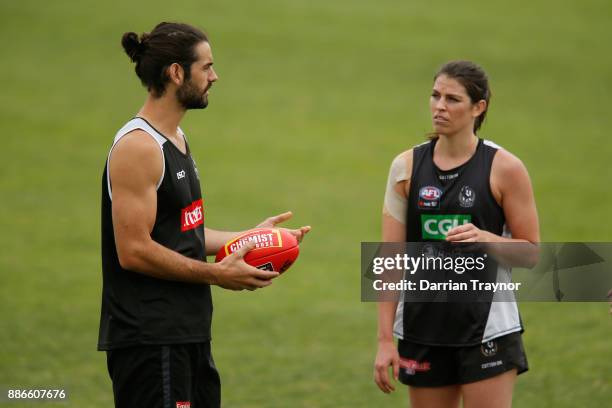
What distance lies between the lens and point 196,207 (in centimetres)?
491

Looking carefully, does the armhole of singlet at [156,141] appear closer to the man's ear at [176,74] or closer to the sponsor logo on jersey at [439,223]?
the man's ear at [176,74]

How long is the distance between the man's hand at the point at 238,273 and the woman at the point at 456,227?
947mm

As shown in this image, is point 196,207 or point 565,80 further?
point 565,80

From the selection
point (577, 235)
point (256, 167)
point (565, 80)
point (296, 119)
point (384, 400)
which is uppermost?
point (565, 80)

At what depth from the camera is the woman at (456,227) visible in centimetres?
515

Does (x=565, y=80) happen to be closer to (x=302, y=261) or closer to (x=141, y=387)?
(x=302, y=261)

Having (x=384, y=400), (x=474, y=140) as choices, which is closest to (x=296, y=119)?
(x=384, y=400)

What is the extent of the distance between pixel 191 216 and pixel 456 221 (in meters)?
1.45

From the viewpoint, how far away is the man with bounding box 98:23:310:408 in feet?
15.0

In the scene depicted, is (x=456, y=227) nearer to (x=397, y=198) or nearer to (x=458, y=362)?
(x=397, y=198)

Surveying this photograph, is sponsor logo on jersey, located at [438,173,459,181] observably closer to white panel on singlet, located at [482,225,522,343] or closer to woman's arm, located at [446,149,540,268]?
woman's arm, located at [446,149,540,268]

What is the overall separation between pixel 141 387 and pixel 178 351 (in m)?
0.25

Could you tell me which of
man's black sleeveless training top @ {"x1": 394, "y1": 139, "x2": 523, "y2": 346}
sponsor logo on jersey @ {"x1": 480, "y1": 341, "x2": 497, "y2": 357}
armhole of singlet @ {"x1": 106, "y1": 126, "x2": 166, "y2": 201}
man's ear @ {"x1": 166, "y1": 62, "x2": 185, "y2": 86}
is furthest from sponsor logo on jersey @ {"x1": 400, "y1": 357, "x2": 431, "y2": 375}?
man's ear @ {"x1": 166, "y1": 62, "x2": 185, "y2": 86}

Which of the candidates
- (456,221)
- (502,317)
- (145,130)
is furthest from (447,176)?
(145,130)
